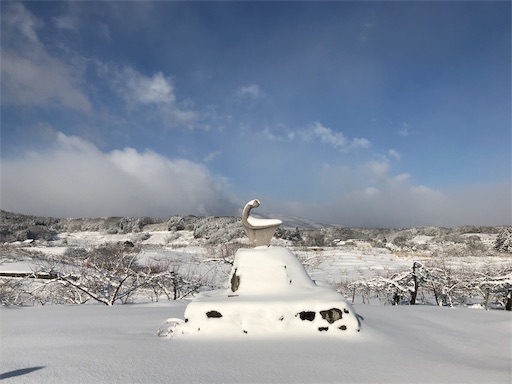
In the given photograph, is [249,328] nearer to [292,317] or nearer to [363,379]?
[292,317]

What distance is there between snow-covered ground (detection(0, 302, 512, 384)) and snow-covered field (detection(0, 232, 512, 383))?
12mm

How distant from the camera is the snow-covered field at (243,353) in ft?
11.2

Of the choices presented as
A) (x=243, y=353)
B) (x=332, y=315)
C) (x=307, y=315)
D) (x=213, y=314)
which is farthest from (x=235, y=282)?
(x=243, y=353)

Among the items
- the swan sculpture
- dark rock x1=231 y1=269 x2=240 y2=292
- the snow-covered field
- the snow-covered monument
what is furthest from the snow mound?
the swan sculpture

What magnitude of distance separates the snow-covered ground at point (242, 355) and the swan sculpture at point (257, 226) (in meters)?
2.66

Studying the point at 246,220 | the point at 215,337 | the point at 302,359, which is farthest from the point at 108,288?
the point at 302,359

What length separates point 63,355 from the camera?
3900 millimetres

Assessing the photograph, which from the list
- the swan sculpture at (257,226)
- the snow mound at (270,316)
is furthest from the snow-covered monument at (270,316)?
the swan sculpture at (257,226)

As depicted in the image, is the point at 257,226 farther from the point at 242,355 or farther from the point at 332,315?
the point at 242,355

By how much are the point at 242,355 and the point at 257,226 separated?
337 centimetres

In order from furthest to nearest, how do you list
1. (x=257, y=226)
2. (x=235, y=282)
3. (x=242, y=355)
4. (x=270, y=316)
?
(x=257, y=226)
(x=235, y=282)
(x=270, y=316)
(x=242, y=355)

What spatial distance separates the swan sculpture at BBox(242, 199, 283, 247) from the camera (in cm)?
712

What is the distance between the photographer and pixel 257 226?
7.11 m

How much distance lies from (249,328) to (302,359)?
1.26 m
